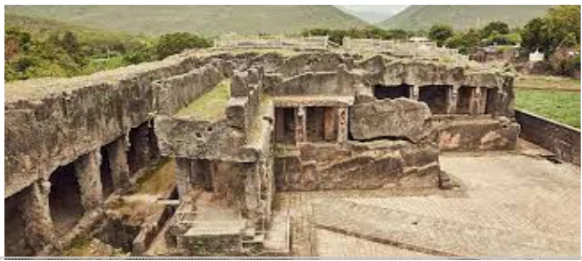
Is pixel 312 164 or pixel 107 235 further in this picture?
pixel 312 164

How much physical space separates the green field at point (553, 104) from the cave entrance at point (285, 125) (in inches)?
751

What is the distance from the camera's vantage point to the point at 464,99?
2617 centimetres

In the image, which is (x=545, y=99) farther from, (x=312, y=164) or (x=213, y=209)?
(x=213, y=209)

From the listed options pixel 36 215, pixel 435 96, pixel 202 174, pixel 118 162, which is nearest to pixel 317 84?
pixel 202 174

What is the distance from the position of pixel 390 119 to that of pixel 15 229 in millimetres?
11519

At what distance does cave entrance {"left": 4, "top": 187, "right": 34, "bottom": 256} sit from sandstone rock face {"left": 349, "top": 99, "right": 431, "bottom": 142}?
32.9 feet

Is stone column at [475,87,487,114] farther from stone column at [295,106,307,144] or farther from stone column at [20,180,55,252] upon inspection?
stone column at [20,180,55,252]

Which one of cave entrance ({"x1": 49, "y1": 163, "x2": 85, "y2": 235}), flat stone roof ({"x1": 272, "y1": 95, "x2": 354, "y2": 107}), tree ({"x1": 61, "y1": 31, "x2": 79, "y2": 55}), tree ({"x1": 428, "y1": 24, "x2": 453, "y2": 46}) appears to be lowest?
cave entrance ({"x1": 49, "y1": 163, "x2": 85, "y2": 235})

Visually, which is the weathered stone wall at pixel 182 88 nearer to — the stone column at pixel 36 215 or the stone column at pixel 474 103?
the stone column at pixel 36 215

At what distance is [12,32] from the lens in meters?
38.4

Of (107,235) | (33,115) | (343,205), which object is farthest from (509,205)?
(33,115)

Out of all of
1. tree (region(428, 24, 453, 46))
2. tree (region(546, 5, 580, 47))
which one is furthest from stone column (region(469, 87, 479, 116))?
tree (region(428, 24, 453, 46))

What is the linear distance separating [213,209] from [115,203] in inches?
179

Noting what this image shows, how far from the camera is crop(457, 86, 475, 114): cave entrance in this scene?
25812 mm
